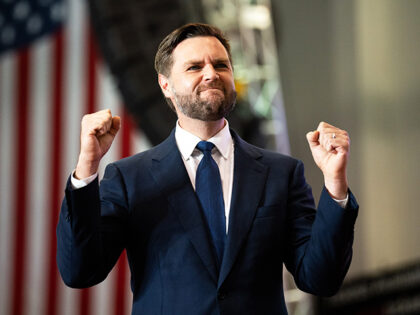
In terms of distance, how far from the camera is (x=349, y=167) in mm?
3953

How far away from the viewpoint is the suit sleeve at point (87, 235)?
1.05 m


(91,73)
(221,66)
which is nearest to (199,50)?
(221,66)

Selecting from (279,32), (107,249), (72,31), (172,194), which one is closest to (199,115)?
(172,194)

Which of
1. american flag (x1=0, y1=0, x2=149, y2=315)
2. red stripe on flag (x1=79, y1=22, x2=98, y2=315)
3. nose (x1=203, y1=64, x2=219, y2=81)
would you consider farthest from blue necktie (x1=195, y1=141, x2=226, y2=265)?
red stripe on flag (x1=79, y1=22, x2=98, y2=315)

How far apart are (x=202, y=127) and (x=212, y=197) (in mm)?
158

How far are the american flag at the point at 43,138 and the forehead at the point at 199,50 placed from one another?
241 centimetres

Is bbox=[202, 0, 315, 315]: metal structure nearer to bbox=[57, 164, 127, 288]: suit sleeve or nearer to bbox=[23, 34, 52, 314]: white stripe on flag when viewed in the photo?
bbox=[23, 34, 52, 314]: white stripe on flag

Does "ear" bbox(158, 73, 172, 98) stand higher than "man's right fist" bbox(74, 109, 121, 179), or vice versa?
"ear" bbox(158, 73, 172, 98)

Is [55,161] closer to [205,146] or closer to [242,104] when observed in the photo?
[242,104]

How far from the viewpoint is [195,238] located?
1.11 m

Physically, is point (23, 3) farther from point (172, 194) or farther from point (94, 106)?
point (172, 194)

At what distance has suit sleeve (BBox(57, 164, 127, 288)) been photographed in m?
1.05

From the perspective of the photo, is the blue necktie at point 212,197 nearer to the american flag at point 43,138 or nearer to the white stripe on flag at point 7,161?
the american flag at point 43,138

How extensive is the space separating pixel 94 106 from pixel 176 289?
2.77m
